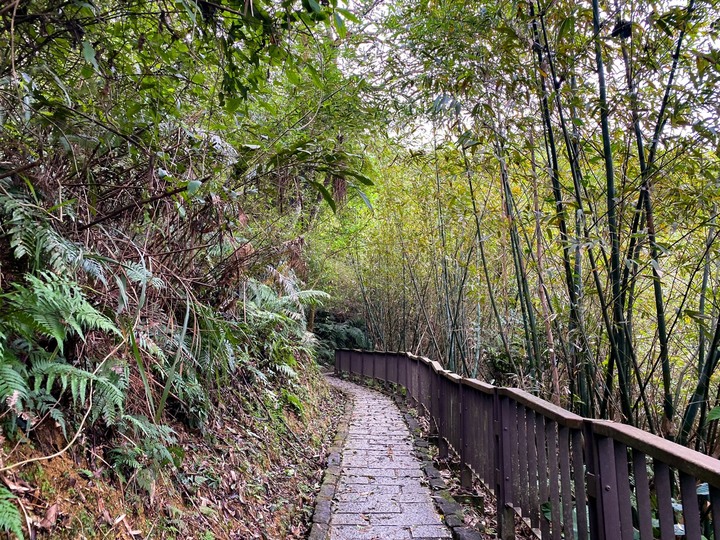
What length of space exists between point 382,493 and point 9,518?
2.76m

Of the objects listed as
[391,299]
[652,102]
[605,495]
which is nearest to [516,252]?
[652,102]

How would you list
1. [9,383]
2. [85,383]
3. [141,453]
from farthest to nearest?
1. [141,453]
2. [85,383]
3. [9,383]

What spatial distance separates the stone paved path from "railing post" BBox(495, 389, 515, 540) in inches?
14.4

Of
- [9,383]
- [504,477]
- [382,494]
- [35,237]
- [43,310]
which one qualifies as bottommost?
[382,494]

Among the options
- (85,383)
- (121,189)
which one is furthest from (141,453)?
(121,189)

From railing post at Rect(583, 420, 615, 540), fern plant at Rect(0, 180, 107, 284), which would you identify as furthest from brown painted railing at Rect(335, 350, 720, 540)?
fern plant at Rect(0, 180, 107, 284)

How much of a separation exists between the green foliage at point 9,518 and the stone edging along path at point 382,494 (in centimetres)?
187

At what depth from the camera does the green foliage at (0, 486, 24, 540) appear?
139 cm

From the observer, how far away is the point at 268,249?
3.27 metres

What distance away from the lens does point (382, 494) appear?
3613mm

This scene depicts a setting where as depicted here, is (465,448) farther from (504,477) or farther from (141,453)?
(141,453)

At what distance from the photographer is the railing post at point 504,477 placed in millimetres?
2701

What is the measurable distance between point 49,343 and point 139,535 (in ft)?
3.13

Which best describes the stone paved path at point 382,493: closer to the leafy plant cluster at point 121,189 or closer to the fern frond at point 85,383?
the leafy plant cluster at point 121,189
